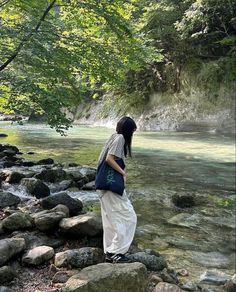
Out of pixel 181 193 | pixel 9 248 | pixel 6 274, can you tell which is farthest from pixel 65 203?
pixel 181 193

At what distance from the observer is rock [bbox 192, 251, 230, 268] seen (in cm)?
604

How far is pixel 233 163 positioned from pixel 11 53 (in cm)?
1017

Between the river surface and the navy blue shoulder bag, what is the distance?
1.93 metres

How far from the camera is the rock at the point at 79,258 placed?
485cm

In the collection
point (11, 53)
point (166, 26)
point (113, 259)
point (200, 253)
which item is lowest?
point (200, 253)

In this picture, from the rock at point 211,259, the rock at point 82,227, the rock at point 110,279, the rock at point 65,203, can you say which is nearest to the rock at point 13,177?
the rock at point 65,203

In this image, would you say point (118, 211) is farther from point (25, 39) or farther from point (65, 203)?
point (25, 39)

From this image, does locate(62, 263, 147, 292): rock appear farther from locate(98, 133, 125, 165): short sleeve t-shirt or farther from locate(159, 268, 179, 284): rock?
locate(98, 133, 125, 165): short sleeve t-shirt

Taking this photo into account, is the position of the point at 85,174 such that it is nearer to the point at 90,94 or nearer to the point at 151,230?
the point at 151,230

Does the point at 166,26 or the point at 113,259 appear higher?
the point at 166,26

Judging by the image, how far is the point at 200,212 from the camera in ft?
28.7

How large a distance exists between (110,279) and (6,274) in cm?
134

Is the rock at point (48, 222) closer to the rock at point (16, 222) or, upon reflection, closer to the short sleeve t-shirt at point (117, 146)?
the rock at point (16, 222)

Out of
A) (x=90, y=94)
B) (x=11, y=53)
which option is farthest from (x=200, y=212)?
(x=90, y=94)
